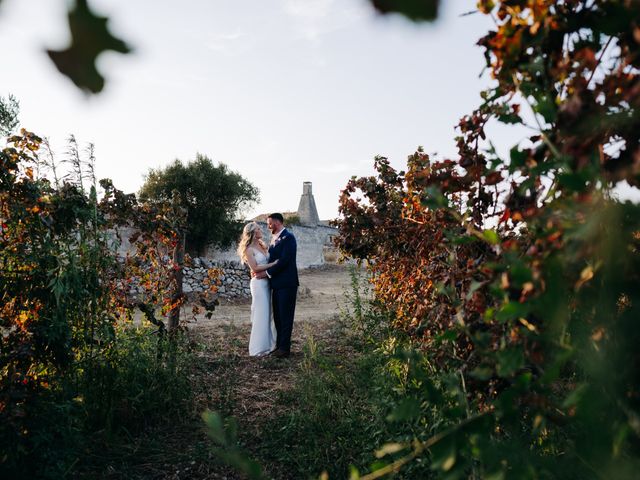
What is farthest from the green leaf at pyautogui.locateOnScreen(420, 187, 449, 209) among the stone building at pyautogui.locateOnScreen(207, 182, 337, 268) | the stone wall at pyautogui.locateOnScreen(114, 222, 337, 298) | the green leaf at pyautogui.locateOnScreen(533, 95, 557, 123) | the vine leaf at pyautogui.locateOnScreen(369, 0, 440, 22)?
the stone building at pyautogui.locateOnScreen(207, 182, 337, 268)

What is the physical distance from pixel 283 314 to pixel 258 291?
0.60 metres

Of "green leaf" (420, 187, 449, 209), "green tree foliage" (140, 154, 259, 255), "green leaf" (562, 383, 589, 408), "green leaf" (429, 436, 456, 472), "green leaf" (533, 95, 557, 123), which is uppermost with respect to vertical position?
"green tree foliage" (140, 154, 259, 255)

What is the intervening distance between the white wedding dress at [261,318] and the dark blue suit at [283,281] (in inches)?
5.4

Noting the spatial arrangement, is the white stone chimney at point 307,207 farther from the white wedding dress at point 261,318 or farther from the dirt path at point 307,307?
the white wedding dress at point 261,318

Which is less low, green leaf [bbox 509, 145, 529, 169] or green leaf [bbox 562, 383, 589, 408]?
green leaf [bbox 509, 145, 529, 169]

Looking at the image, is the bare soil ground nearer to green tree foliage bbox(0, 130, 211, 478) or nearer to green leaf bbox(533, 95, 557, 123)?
green tree foliage bbox(0, 130, 211, 478)

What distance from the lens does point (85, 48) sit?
2.82 feet

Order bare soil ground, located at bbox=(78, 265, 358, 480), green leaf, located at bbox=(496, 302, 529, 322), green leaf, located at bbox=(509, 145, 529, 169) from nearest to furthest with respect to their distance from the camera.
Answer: green leaf, located at bbox=(496, 302, 529, 322) < green leaf, located at bbox=(509, 145, 529, 169) < bare soil ground, located at bbox=(78, 265, 358, 480)

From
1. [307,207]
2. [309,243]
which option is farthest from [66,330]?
[307,207]

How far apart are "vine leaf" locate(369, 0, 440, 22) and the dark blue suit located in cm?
606

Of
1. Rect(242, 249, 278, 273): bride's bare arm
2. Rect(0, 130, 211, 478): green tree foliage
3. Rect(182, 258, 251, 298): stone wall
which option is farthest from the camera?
Rect(182, 258, 251, 298): stone wall

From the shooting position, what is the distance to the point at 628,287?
2.92 ft

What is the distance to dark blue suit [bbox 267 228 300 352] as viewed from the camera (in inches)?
264

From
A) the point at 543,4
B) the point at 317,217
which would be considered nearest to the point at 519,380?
the point at 543,4
